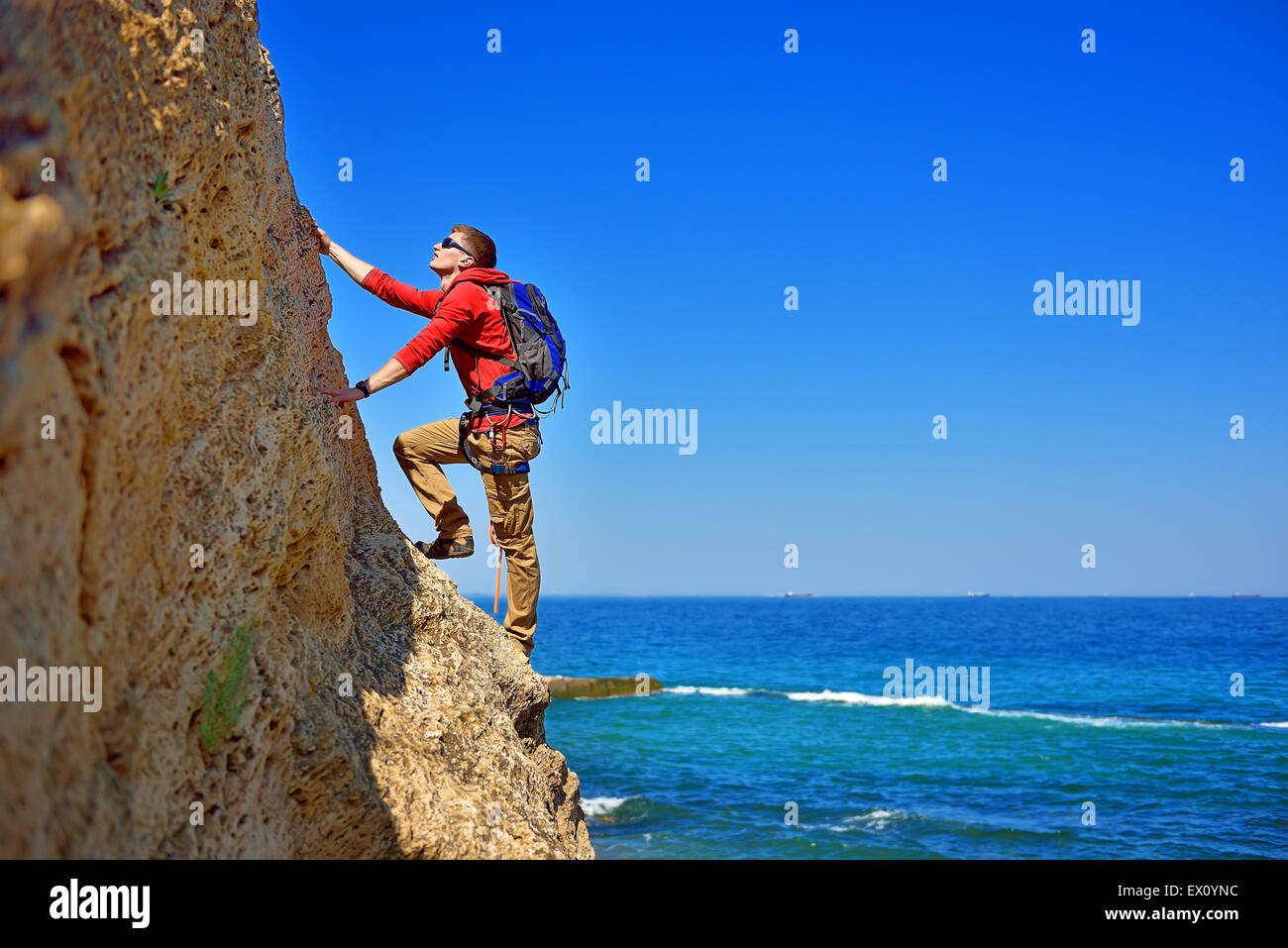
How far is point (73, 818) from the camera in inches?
101

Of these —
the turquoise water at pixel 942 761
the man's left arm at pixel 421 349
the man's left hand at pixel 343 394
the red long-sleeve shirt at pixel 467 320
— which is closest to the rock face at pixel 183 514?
the man's left hand at pixel 343 394

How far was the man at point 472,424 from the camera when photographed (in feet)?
19.6

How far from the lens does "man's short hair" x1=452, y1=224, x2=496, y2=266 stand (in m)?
6.33

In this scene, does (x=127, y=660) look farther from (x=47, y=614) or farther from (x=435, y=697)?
(x=435, y=697)

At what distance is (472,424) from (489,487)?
0.47 meters

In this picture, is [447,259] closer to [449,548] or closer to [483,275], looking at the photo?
[483,275]

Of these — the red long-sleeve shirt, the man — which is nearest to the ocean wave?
the man

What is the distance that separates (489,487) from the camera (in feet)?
21.3

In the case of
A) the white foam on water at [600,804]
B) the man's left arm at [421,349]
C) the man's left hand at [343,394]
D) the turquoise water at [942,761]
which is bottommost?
the turquoise water at [942,761]

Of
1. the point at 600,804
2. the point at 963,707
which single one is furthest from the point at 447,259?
the point at 963,707

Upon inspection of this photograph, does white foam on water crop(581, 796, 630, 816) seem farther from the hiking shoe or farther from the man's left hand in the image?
the man's left hand

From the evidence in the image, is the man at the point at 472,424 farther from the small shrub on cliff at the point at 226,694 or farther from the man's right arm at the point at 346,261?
the small shrub on cliff at the point at 226,694
